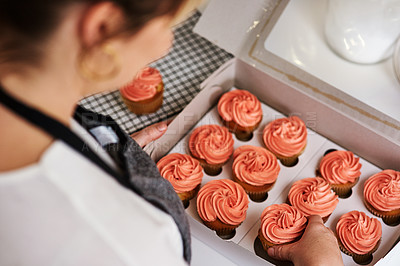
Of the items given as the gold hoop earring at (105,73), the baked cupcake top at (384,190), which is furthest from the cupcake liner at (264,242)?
the gold hoop earring at (105,73)

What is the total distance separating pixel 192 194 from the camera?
5.11 ft

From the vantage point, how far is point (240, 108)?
1.69 m

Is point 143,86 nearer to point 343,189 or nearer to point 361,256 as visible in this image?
point 343,189

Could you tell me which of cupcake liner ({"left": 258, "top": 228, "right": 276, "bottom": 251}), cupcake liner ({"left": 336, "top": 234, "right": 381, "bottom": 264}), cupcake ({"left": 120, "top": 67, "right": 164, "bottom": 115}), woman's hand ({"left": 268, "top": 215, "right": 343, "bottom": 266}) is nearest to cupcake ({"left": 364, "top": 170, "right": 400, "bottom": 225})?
cupcake liner ({"left": 336, "top": 234, "right": 381, "bottom": 264})

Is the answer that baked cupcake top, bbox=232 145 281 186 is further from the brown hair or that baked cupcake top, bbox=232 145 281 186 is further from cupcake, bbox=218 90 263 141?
the brown hair

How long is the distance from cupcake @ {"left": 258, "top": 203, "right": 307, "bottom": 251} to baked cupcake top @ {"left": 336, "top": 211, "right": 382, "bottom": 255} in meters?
0.14

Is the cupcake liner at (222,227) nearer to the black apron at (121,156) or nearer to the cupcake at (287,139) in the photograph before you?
the cupcake at (287,139)

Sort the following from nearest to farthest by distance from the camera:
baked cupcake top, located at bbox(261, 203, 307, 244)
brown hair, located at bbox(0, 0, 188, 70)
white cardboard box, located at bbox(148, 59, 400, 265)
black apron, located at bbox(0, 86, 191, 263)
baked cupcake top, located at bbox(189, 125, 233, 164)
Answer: brown hair, located at bbox(0, 0, 188, 70) → black apron, located at bbox(0, 86, 191, 263) → baked cupcake top, located at bbox(261, 203, 307, 244) → white cardboard box, located at bbox(148, 59, 400, 265) → baked cupcake top, located at bbox(189, 125, 233, 164)

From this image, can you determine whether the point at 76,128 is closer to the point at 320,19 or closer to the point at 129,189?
the point at 129,189

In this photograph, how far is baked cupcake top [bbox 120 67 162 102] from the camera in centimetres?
172

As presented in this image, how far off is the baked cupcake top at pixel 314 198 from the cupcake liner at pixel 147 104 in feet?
1.93

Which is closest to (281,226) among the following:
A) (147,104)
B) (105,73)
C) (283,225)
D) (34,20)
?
(283,225)

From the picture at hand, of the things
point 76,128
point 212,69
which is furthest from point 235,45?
point 76,128

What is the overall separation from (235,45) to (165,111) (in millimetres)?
360
